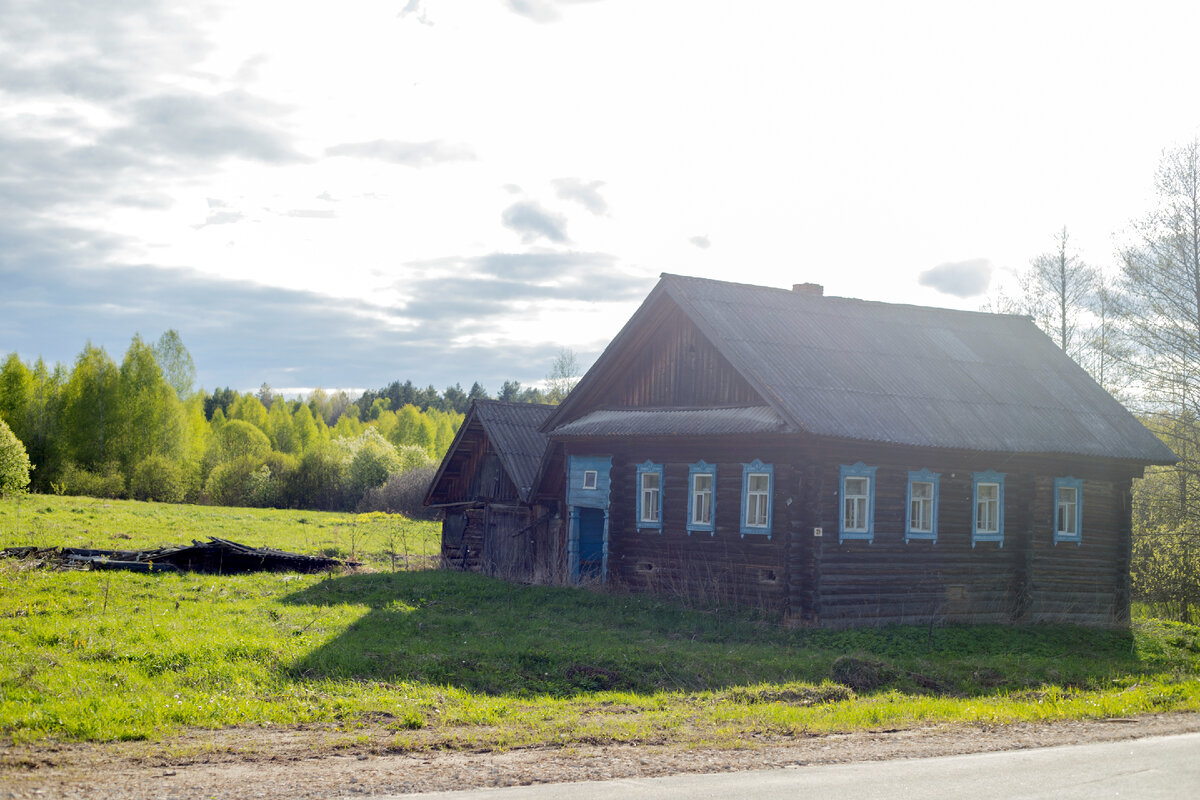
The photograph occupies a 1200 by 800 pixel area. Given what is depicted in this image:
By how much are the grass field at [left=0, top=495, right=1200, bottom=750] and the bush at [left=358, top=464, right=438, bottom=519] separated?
28.5 meters

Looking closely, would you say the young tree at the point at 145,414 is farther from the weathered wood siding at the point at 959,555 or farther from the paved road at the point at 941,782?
the paved road at the point at 941,782

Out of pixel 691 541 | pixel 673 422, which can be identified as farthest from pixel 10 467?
pixel 691 541

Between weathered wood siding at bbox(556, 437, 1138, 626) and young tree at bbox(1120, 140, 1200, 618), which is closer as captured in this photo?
weathered wood siding at bbox(556, 437, 1138, 626)

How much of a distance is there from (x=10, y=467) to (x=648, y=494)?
33.6 m

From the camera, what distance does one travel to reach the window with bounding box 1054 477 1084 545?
2281 cm

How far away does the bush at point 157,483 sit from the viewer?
59.8 m

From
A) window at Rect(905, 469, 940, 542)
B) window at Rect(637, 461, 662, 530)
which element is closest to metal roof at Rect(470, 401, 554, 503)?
window at Rect(637, 461, 662, 530)

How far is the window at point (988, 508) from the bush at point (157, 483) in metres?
50.2

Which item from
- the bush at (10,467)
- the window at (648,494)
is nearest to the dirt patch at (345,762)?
the window at (648,494)

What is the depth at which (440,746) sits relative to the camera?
9594 mm

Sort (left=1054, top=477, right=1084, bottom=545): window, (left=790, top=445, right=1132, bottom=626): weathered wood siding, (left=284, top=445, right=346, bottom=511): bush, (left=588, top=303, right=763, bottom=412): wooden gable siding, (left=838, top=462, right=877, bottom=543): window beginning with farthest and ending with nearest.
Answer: (left=284, top=445, right=346, bottom=511): bush < (left=1054, top=477, right=1084, bottom=545): window < (left=588, top=303, right=763, bottom=412): wooden gable siding < (left=838, top=462, right=877, bottom=543): window < (left=790, top=445, right=1132, bottom=626): weathered wood siding

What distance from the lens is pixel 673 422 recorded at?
21188 mm

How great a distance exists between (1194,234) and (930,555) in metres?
13.9

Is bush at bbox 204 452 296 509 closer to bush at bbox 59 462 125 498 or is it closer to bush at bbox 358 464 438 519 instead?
bush at bbox 59 462 125 498
